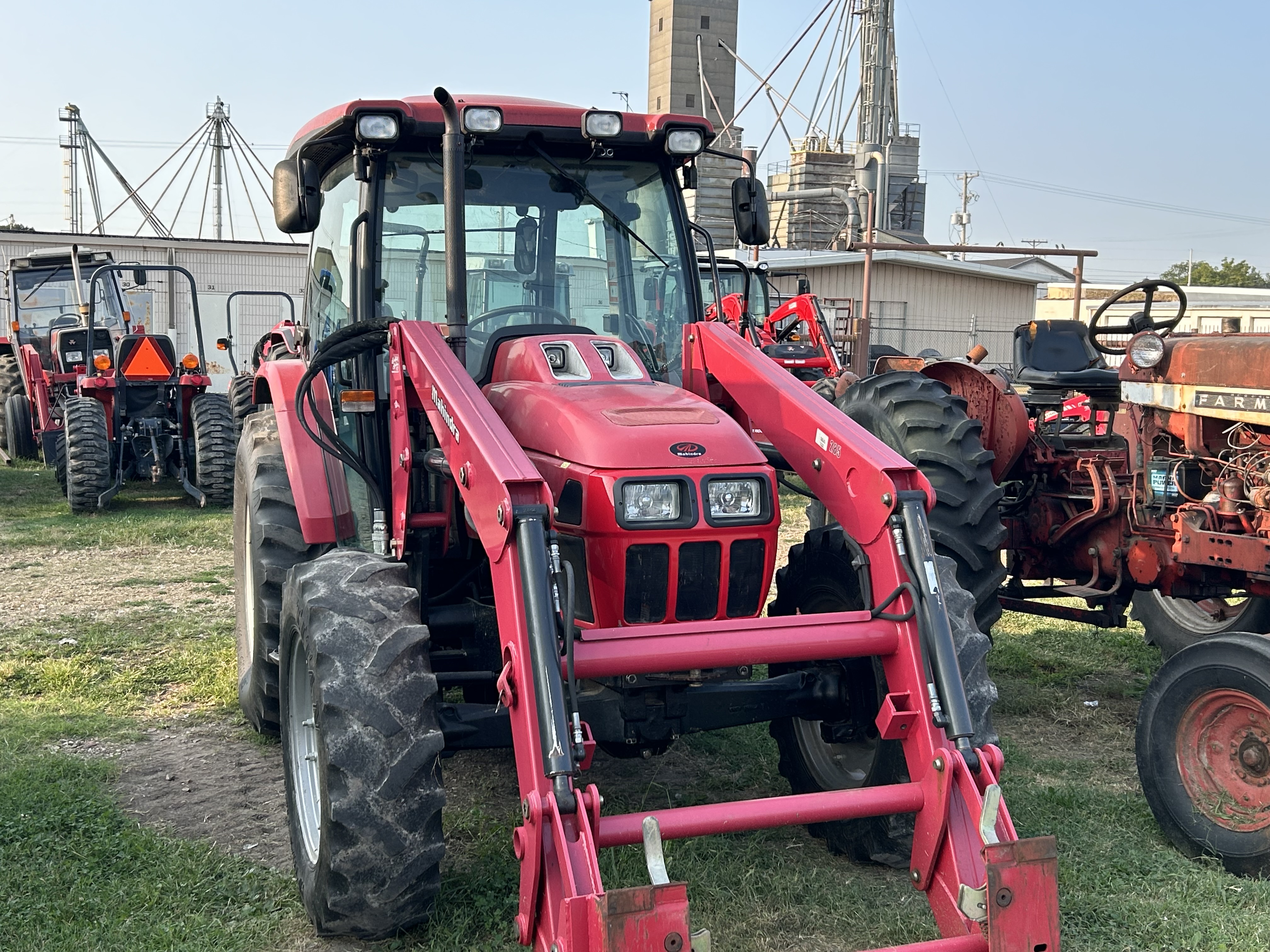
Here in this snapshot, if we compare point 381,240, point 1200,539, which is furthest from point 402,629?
point 1200,539

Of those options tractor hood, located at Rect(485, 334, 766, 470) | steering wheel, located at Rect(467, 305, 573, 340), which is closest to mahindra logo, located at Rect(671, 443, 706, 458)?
tractor hood, located at Rect(485, 334, 766, 470)

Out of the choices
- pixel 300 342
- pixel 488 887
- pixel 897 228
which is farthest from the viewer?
pixel 897 228

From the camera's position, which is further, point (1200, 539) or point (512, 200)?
point (1200, 539)

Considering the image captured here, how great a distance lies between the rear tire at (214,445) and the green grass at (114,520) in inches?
9.6

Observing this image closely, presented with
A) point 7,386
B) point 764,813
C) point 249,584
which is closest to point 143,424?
point 7,386

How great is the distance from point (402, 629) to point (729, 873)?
4.64 ft

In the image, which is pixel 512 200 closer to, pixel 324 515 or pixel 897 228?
pixel 324 515

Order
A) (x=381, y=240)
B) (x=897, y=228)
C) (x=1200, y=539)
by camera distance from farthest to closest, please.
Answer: (x=897, y=228) < (x=1200, y=539) < (x=381, y=240)

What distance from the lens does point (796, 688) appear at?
4133mm

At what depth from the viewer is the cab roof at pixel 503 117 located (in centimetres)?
436

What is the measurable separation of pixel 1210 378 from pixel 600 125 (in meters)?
2.93

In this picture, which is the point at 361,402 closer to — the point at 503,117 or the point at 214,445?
the point at 503,117

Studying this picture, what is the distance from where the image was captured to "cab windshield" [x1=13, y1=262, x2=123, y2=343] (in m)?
15.7

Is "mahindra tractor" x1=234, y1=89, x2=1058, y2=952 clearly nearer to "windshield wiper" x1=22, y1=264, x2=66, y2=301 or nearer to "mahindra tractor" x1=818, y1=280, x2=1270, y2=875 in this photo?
"mahindra tractor" x1=818, y1=280, x2=1270, y2=875
